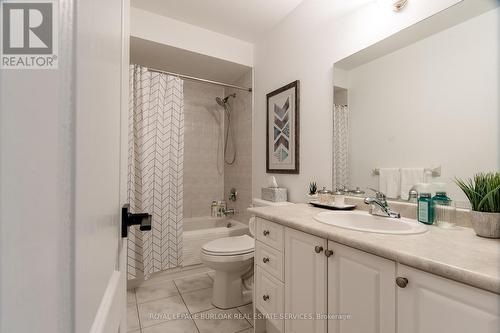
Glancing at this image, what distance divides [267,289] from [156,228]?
51.1 inches

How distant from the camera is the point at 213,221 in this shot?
10.1 feet


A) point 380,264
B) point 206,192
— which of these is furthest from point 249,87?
point 380,264

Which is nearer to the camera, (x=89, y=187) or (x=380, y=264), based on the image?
(x=89, y=187)

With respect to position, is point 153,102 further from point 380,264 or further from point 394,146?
point 380,264

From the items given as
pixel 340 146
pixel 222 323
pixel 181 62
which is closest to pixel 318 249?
pixel 340 146

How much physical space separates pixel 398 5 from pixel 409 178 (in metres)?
0.93

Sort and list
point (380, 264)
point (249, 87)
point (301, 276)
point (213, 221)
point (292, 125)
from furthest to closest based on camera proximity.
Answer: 1. point (213, 221)
2. point (249, 87)
3. point (292, 125)
4. point (301, 276)
5. point (380, 264)

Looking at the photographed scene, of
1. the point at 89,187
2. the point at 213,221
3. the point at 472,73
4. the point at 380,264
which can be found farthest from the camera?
the point at 213,221

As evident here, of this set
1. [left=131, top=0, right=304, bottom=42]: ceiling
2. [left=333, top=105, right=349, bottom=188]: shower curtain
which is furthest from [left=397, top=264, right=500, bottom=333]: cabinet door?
[left=131, top=0, right=304, bottom=42]: ceiling

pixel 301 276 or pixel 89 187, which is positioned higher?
pixel 89 187

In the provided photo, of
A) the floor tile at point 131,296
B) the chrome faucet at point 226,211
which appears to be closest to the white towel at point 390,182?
the chrome faucet at point 226,211

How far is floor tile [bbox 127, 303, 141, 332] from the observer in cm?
161

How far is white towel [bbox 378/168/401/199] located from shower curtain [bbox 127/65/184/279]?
1801 mm

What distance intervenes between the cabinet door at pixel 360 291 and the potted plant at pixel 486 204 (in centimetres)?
43
